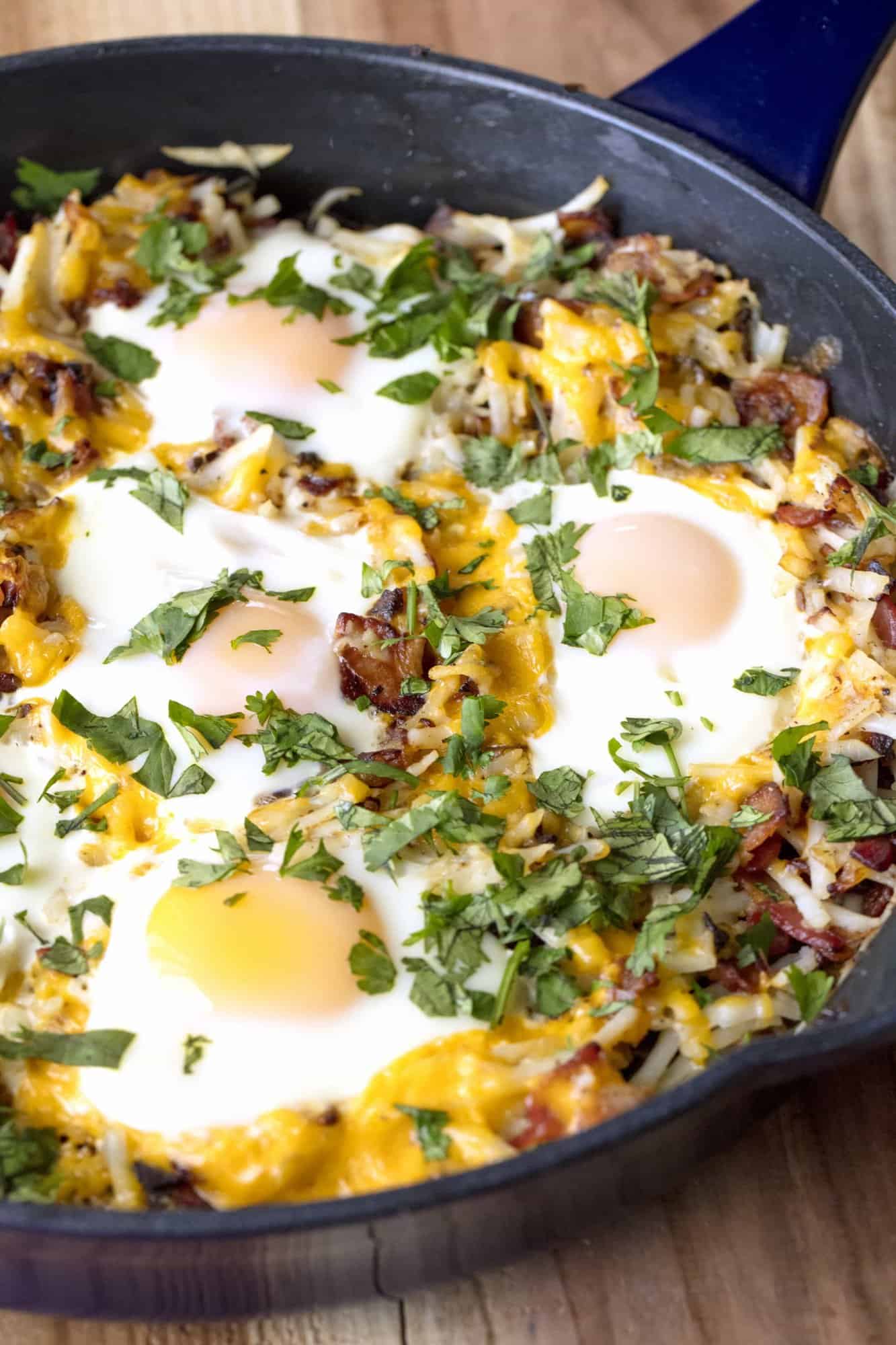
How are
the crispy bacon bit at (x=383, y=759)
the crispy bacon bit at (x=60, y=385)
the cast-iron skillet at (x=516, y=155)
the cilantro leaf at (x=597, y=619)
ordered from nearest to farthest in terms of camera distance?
the cast-iron skillet at (x=516, y=155), the crispy bacon bit at (x=383, y=759), the cilantro leaf at (x=597, y=619), the crispy bacon bit at (x=60, y=385)

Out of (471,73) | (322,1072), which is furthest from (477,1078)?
(471,73)

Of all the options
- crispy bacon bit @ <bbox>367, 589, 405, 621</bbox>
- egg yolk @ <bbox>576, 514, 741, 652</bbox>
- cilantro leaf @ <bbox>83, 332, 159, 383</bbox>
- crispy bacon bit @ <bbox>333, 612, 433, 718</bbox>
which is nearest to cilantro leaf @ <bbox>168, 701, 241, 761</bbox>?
crispy bacon bit @ <bbox>333, 612, 433, 718</bbox>

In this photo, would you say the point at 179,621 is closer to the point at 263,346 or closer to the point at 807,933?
the point at 263,346

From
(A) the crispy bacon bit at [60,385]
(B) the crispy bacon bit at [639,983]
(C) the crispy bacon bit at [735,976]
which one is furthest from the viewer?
(A) the crispy bacon bit at [60,385]

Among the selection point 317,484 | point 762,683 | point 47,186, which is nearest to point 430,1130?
point 762,683

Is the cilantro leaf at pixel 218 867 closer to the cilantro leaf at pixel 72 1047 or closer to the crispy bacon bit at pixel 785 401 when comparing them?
the cilantro leaf at pixel 72 1047

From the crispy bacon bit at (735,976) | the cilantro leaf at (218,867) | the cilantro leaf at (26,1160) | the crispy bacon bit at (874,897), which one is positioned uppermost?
the cilantro leaf at (218,867)

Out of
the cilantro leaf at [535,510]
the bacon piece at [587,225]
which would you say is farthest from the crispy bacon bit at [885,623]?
the bacon piece at [587,225]

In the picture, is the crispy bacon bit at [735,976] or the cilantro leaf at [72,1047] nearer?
the cilantro leaf at [72,1047]
